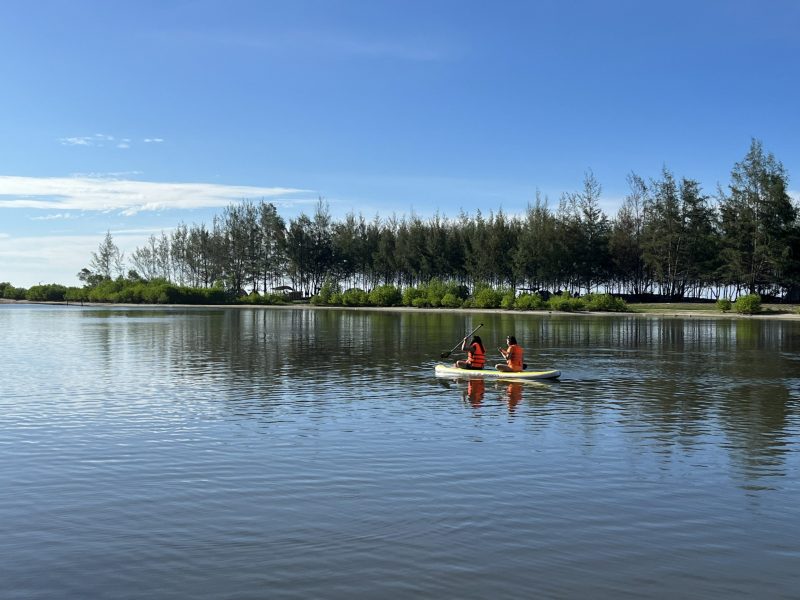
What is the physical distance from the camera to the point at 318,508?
9469 millimetres

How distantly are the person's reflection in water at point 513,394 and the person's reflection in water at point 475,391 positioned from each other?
682 mm

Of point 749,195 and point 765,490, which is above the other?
point 749,195

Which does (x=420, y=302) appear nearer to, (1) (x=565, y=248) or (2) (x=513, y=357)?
(1) (x=565, y=248)

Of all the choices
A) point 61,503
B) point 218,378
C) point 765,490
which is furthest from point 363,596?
point 218,378

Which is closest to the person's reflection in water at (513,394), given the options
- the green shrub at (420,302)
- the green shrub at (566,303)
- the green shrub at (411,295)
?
the green shrub at (566,303)

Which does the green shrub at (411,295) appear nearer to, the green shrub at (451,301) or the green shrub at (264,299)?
the green shrub at (451,301)

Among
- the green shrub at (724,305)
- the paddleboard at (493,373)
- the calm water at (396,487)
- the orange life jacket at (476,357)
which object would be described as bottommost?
Answer: the calm water at (396,487)

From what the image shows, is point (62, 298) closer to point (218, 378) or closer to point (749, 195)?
point (749, 195)

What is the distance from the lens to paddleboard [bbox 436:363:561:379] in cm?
2181

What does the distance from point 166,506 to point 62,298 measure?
420 feet

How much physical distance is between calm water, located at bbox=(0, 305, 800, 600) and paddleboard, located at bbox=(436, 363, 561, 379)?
1.66 ft

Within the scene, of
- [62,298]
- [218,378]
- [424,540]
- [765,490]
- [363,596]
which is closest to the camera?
[363,596]

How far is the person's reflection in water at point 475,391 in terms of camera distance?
1870 cm

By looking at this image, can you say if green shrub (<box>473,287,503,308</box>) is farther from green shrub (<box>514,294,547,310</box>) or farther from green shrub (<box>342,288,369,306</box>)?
green shrub (<box>342,288,369,306</box>)
